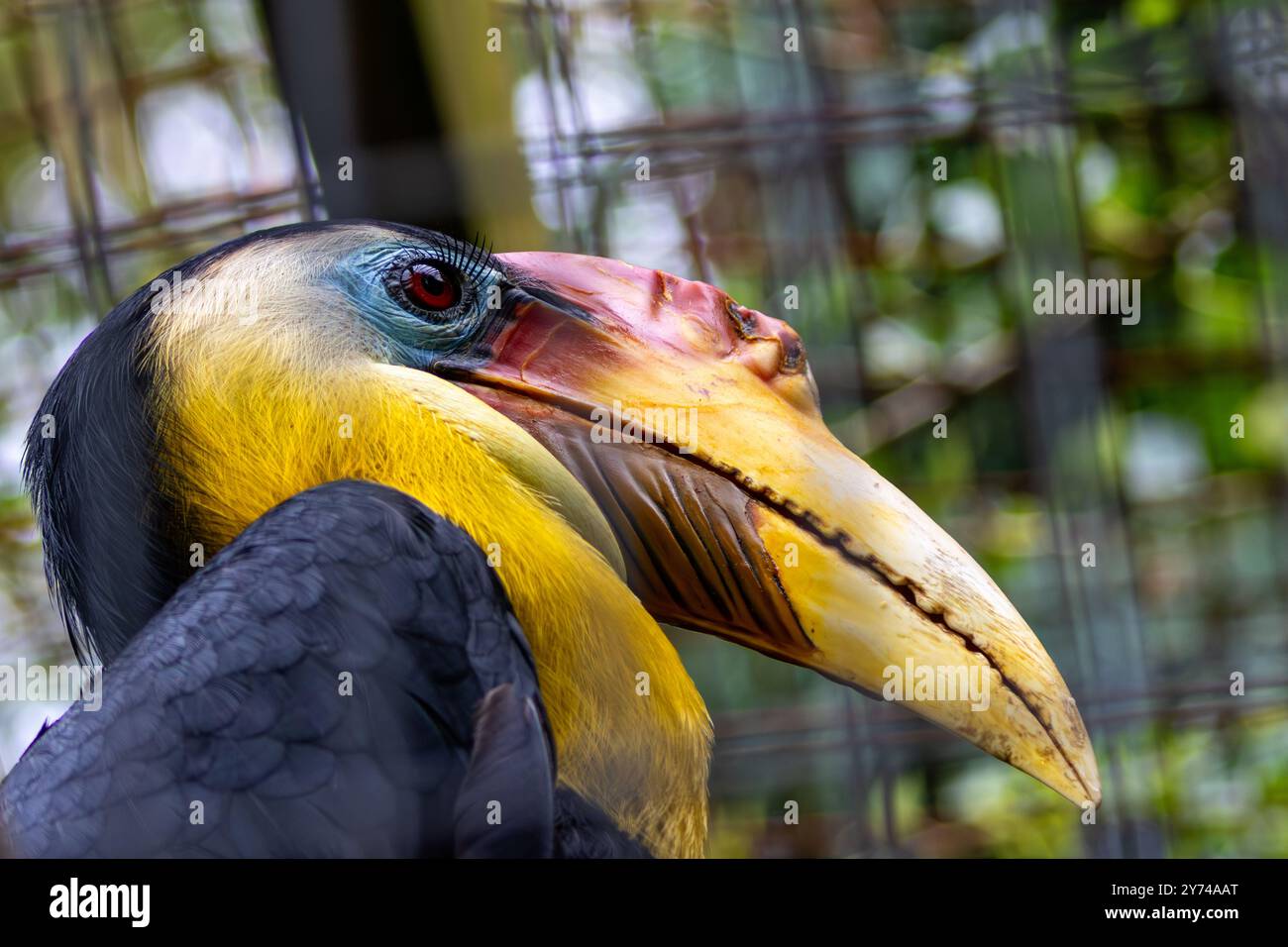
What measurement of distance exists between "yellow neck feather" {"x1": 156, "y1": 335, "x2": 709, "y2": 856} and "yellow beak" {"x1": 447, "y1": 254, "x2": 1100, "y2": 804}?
0.07 meters

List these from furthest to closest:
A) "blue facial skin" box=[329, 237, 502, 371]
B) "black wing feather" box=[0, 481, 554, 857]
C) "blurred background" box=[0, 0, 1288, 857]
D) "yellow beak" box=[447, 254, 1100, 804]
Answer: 1. "blurred background" box=[0, 0, 1288, 857]
2. "blue facial skin" box=[329, 237, 502, 371]
3. "yellow beak" box=[447, 254, 1100, 804]
4. "black wing feather" box=[0, 481, 554, 857]

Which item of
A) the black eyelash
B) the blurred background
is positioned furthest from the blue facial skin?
the blurred background

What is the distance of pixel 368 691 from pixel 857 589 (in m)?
0.44

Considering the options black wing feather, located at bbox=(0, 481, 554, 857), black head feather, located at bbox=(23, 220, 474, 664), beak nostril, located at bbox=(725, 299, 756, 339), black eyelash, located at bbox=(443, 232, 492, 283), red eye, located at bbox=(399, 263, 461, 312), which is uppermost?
black eyelash, located at bbox=(443, 232, 492, 283)

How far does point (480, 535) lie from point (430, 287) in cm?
27

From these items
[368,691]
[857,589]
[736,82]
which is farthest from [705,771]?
[736,82]

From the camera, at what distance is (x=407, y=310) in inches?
52.6

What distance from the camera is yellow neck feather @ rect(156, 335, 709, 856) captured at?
1232 millimetres

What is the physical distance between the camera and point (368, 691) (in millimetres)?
1093

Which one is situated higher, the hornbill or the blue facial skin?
the blue facial skin

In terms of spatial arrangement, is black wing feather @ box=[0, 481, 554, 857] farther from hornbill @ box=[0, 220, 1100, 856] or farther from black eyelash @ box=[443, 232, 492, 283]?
black eyelash @ box=[443, 232, 492, 283]

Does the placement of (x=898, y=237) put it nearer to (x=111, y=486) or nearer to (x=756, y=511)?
(x=756, y=511)

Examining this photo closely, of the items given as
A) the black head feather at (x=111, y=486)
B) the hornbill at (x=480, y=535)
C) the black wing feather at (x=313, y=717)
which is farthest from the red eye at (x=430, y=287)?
the black wing feather at (x=313, y=717)

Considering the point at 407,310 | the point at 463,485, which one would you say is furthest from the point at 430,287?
the point at 463,485
